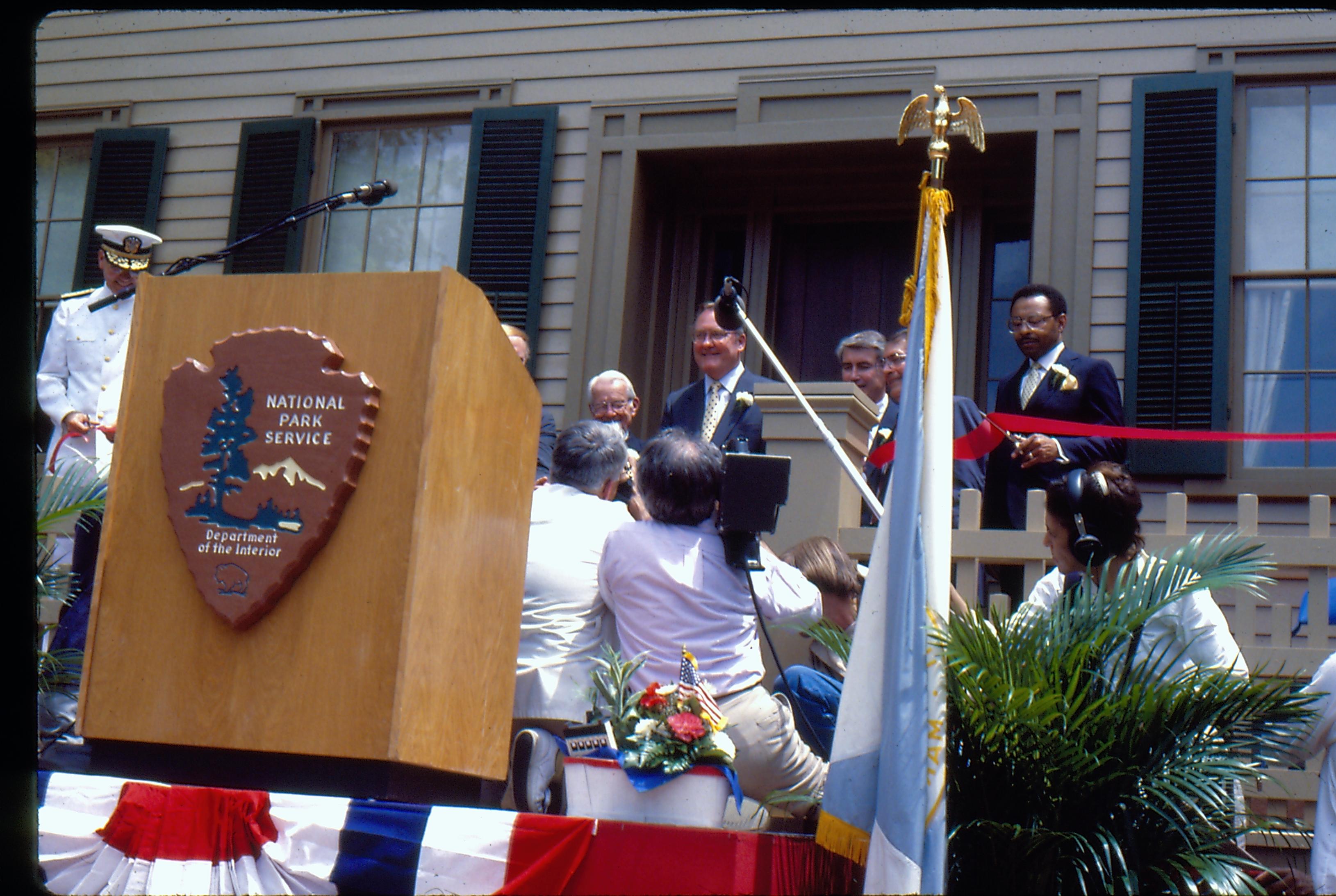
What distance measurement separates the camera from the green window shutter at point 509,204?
812 centimetres

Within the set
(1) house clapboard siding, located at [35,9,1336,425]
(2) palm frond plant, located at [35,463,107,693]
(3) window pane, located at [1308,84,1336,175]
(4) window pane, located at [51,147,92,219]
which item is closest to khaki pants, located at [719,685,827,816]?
(2) palm frond plant, located at [35,463,107,693]

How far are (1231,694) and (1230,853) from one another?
13.7 inches

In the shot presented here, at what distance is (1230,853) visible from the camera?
9.86 ft

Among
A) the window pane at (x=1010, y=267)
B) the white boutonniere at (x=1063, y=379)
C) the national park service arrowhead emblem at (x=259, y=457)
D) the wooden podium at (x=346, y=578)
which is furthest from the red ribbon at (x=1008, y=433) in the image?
the national park service arrowhead emblem at (x=259, y=457)

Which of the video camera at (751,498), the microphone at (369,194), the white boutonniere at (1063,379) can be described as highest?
the microphone at (369,194)

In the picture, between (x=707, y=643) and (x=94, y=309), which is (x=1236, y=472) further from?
(x=94, y=309)

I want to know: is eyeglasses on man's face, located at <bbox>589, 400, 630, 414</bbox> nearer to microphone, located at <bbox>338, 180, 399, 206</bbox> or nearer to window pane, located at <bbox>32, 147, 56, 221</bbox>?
microphone, located at <bbox>338, 180, 399, 206</bbox>

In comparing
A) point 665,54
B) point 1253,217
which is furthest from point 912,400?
point 665,54

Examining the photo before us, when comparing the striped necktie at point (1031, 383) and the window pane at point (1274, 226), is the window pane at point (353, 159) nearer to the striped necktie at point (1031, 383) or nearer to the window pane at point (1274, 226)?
the striped necktie at point (1031, 383)

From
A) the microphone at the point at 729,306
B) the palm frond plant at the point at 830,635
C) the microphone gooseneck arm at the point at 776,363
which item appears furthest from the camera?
the microphone at the point at 729,306

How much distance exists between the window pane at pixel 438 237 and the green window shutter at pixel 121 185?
1.78 meters

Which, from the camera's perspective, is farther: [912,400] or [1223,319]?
[1223,319]

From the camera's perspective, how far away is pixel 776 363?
446 cm

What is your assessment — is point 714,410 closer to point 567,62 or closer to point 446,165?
point 567,62
